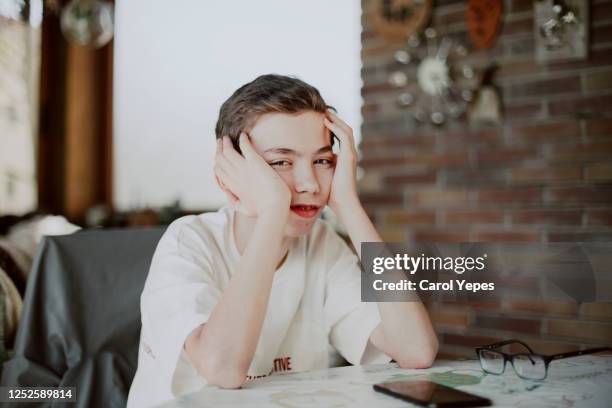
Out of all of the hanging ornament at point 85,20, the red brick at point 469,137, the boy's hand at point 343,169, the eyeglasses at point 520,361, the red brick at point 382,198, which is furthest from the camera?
the hanging ornament at point 85,20

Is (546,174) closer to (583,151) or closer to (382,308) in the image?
(583,151)

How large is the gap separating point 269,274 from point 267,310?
0.62 ft

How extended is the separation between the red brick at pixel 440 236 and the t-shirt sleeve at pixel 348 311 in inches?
42.3

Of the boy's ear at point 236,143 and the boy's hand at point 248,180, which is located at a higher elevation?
the boy's ear at point 236,143

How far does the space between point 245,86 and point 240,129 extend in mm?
87

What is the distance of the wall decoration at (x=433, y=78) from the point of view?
2.11m

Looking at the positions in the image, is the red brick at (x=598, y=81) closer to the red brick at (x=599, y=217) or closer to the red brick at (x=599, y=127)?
the red brick at (x=599, y=127)

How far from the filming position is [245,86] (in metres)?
0.99

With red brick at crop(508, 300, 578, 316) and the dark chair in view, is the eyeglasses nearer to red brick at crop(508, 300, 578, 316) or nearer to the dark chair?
the dark chair

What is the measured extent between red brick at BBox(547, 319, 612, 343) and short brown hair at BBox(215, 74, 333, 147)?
4.16ft

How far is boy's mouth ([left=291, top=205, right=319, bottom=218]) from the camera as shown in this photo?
3.05ft

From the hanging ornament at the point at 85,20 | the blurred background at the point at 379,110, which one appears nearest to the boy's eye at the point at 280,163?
the blurred background at the point at 379,110

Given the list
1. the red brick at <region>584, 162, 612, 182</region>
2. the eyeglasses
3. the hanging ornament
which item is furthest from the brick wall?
the eyeglasses

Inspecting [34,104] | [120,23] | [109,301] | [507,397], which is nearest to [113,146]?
[34,104]
